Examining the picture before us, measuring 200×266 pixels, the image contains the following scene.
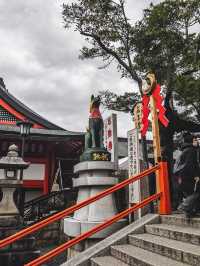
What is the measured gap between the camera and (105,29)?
508 inches

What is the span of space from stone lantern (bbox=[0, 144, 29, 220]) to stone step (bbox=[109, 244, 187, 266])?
5.11 meters

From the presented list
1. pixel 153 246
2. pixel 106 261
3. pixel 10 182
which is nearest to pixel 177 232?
pixel 153 246

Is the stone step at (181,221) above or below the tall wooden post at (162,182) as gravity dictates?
below

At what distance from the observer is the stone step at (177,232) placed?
431 cm

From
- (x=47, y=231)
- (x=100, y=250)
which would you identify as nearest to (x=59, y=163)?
(x=47, y=231)

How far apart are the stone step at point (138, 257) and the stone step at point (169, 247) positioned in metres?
0.08

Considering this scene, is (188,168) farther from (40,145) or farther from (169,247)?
(40,145)

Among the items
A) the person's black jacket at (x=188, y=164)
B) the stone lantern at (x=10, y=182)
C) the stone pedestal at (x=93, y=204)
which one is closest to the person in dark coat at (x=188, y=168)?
the person's black jacket at (x=188, y=164)

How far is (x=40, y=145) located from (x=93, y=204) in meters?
10.4

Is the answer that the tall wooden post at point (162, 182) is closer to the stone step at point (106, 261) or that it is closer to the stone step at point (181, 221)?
the stone step at point (181, 221)

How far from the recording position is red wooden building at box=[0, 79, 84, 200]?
1565 centimetres

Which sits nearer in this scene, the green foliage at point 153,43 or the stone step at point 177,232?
the stone step at point 177,232

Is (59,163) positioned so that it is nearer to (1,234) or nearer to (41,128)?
(41,128)

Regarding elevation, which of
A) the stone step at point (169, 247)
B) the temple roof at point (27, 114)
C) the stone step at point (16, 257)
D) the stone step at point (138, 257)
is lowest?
the stone step at point (16, 257)
